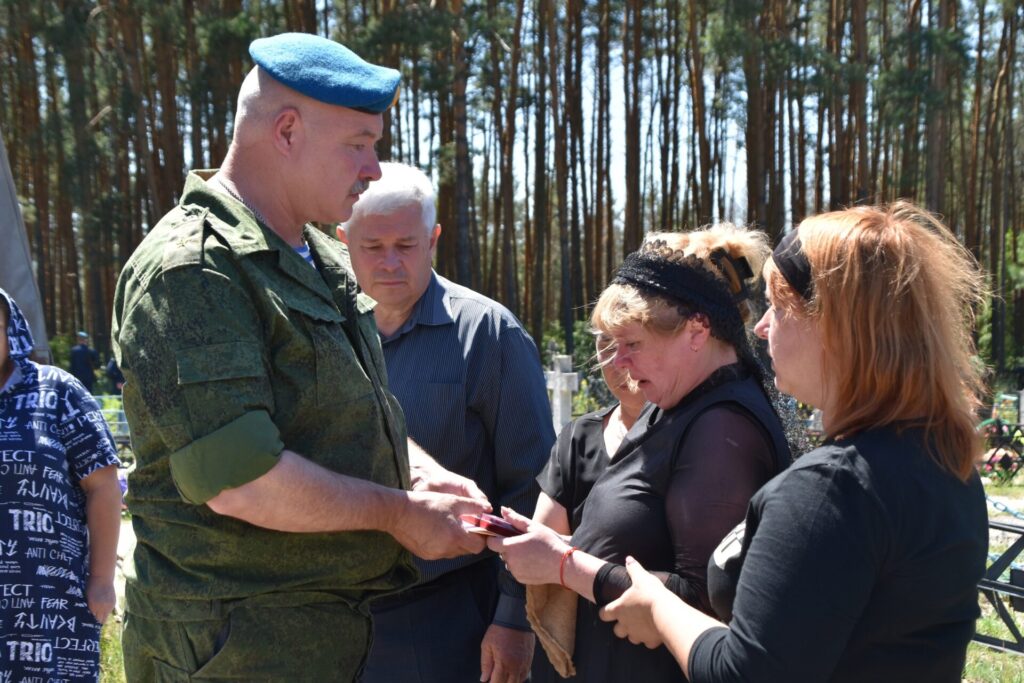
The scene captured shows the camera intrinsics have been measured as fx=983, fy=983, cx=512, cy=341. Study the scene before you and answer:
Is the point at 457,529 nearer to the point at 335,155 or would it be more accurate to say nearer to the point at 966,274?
the point at 335,155

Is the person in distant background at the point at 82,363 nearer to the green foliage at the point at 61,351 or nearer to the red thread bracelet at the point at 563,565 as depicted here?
the green foliage at the point at 61,351

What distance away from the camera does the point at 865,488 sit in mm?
1479

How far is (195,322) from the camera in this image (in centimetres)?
175

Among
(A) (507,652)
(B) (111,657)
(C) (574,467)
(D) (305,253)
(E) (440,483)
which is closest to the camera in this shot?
(D) (305,253)

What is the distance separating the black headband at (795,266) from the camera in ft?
5.47

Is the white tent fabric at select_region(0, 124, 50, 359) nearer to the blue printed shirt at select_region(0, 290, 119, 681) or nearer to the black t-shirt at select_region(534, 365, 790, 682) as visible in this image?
the blue printed shirt at select_region(0, 290, 119, 681)

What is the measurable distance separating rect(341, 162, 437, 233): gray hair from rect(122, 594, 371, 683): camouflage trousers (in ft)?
4.26

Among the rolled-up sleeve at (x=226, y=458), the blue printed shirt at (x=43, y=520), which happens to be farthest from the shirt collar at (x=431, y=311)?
the rolled-up sleeve at (x=226, y=458)

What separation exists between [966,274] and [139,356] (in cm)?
148

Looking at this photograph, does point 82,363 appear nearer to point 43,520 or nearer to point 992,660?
point 43,520

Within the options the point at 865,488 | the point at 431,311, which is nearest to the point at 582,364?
the point at 431,311

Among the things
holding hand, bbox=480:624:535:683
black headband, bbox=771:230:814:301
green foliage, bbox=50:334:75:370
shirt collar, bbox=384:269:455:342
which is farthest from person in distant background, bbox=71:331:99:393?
black headband, bbox=771:230:814:301

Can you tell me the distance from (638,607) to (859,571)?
0.52m

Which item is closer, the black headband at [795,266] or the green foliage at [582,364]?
the black headband at [795,266]
